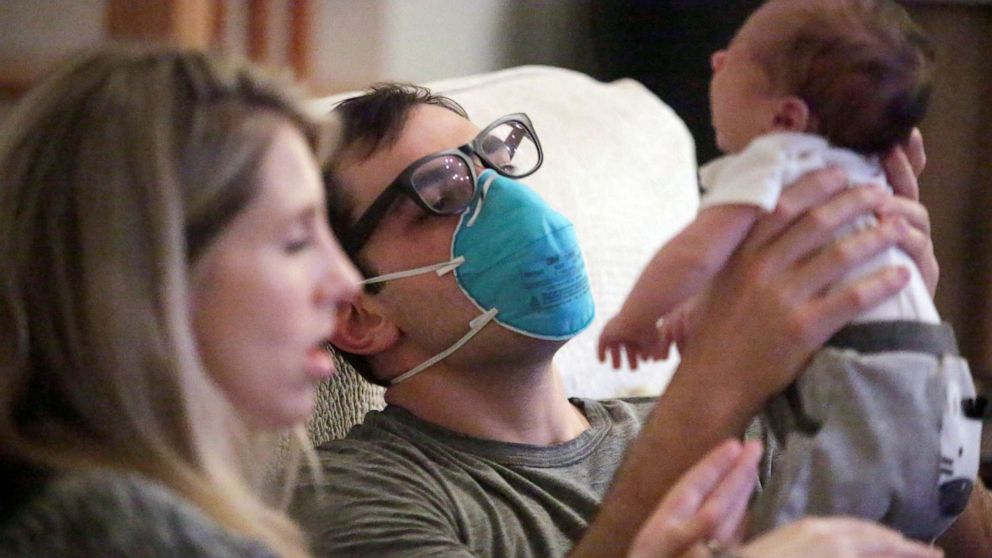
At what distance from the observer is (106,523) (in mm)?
678

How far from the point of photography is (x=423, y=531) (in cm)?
110

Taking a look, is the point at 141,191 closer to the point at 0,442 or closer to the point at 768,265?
the point at 0,442

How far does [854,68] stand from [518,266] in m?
0.46

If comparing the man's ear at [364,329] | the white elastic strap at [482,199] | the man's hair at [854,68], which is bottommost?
the man's ear at [364,329]

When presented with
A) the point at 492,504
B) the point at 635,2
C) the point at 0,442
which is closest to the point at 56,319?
the point at 0,442

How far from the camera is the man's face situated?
1.30 metres

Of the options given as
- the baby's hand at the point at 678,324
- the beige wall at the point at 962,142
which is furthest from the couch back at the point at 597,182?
the beige wall at the point at 962,142

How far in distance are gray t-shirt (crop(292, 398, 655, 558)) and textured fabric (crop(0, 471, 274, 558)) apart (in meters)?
0.39

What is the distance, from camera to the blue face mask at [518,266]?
1.27 metres

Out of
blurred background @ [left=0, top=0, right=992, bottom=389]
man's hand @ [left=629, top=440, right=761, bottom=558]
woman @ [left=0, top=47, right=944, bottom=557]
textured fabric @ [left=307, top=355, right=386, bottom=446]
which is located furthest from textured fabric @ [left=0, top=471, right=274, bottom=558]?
blurred background @ [left=0, top=0, right=992, bottom=389]

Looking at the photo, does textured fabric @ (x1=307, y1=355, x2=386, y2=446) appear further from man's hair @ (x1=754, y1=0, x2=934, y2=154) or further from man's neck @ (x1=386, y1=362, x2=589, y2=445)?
man's hair @ (x1=754, y1=0, x2=934, y2=154)

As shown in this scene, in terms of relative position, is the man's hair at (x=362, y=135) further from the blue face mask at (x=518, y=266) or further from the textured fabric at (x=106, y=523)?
the textured fabric at (x=106, y=523)

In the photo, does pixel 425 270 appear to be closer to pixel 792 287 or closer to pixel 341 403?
pixel 341 403

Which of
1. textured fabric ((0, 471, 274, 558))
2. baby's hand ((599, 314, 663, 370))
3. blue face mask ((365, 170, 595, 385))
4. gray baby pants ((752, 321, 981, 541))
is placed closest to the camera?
textured fabric ((0, 471, 274, 558))
